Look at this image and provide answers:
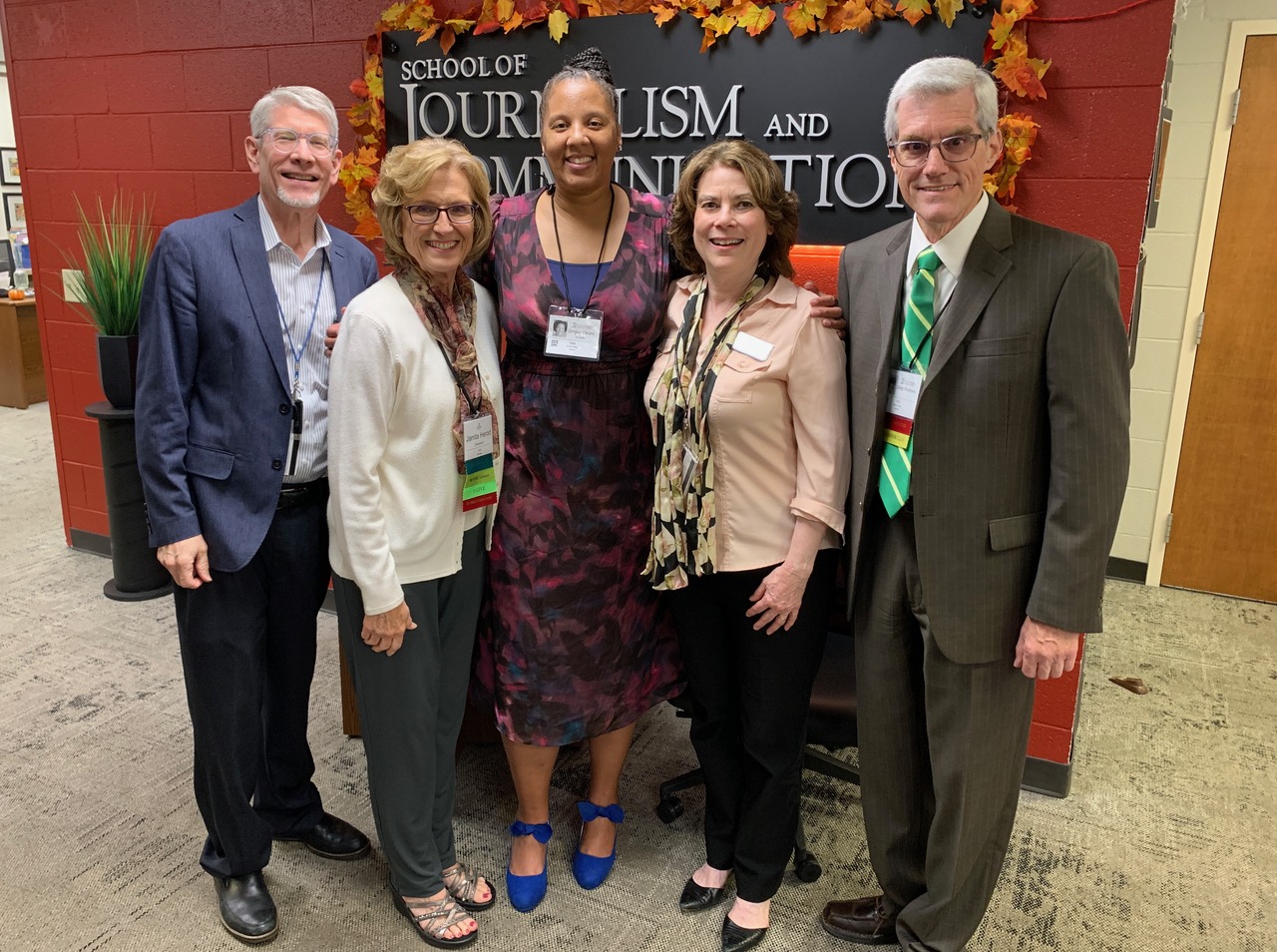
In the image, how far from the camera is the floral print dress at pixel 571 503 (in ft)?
6.69

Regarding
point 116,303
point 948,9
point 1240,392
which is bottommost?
point 1240,392

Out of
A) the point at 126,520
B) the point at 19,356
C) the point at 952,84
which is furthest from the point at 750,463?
the point at 19,356

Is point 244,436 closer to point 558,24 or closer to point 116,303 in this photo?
point 558,24

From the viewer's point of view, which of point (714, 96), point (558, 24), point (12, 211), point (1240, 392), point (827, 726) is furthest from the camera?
point (12, 211)

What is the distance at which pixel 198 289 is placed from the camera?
75.8 inches

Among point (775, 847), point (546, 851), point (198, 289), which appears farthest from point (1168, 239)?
point (198, 289)

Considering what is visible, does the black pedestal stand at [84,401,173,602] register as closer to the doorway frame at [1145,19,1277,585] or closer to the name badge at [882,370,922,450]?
the name badge at [882,370,922,450]

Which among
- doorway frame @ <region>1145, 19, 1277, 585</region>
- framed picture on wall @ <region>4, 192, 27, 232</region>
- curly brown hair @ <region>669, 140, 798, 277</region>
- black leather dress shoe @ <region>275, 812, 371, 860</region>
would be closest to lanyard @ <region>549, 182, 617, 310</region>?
curly brown hair @ <region>669, 140, 798, 277</region>

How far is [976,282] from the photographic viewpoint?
171 centimetres

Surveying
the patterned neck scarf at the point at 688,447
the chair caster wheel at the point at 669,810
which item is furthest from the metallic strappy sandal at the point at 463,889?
the patterned neck scarf at the point at 688,447

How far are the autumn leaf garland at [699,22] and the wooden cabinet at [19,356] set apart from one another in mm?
5001

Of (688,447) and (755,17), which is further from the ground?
(755,17)

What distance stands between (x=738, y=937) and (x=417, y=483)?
48.3 inches

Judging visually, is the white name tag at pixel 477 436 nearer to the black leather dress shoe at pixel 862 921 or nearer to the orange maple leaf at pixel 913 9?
the black leather dress shoe at pixel 862 921
